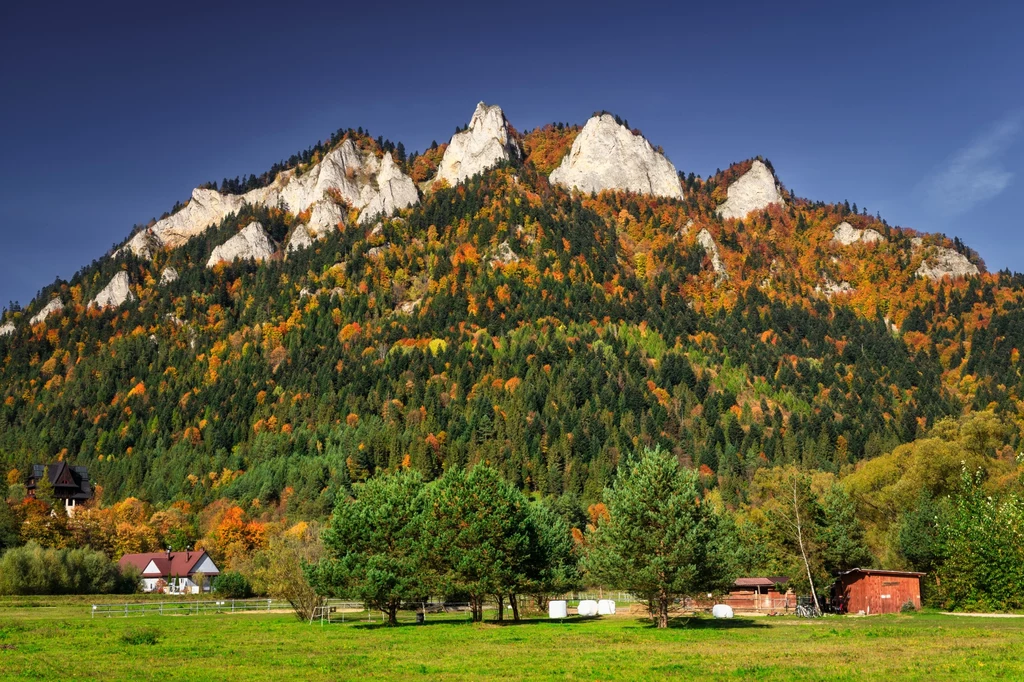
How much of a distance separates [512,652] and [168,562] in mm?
103816

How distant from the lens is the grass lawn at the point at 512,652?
27.1 metres

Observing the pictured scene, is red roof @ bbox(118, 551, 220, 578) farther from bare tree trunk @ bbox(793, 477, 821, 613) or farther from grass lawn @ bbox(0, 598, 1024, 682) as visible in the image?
bare tree trunk @ bbox(793, 477, 821, 613)

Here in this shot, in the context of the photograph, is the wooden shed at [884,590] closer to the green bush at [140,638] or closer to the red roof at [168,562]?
the green bush at [140,638]

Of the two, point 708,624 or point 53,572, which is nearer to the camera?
point 708,624

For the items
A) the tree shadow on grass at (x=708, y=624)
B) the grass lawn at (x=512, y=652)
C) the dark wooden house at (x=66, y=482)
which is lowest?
the tree shadow on grass at (x=708, y=624)

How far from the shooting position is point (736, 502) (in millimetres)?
133250

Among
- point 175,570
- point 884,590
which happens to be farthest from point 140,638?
point 175,570

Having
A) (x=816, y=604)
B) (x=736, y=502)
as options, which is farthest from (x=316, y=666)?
(x=736, y=502)

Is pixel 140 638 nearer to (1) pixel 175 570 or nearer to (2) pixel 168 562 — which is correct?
(1) pixel 175 570

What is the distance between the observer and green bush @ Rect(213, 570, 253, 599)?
304 feet

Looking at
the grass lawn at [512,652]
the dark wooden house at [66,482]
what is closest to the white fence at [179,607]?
the grass lawn at [512,652]

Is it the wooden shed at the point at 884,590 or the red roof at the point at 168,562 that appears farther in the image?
the red roof at the point at 168,562

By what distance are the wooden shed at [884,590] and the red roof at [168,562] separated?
90.0 metres

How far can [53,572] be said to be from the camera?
3342 inches
